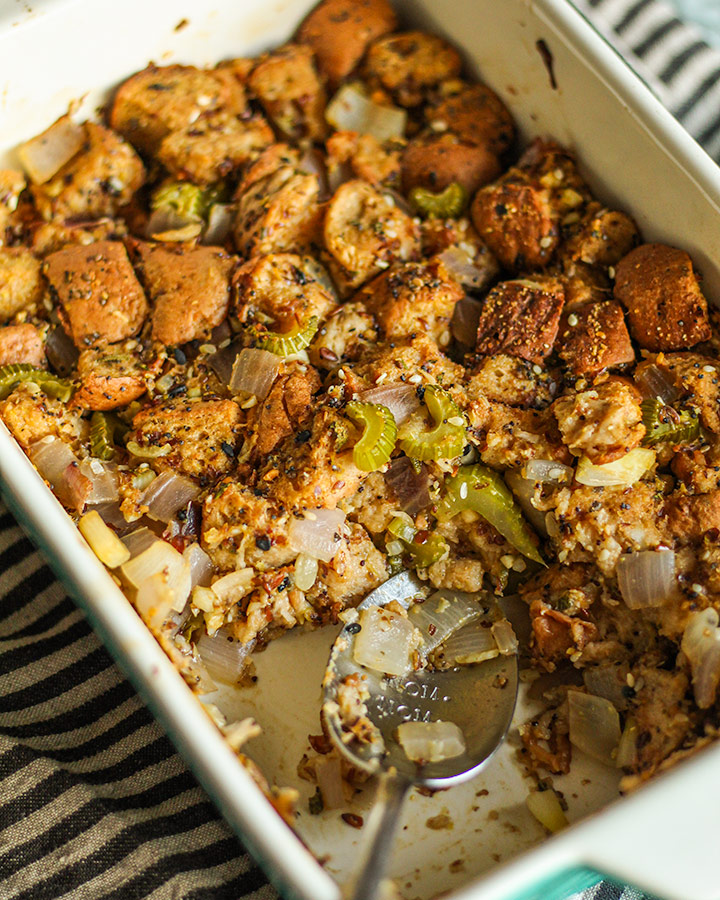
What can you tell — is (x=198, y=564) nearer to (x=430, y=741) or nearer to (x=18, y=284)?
(x=430, y=741)

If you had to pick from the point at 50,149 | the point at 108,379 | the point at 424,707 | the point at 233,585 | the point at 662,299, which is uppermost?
the point at 50,149

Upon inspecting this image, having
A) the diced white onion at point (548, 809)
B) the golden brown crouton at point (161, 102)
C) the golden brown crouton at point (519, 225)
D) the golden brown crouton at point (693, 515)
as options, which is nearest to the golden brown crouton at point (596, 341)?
the golden brown crouton at point (519, 225)

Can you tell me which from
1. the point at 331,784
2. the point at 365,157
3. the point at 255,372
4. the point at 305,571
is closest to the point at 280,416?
the point at 255,372

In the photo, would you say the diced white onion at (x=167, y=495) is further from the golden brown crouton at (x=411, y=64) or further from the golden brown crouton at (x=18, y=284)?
the golden brown crouton at (x=411, y=64)

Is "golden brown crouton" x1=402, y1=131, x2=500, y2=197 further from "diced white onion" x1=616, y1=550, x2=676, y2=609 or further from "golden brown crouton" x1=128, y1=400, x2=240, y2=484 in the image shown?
"diced white onion" x1=616, y1=550, x2=676, y2=609

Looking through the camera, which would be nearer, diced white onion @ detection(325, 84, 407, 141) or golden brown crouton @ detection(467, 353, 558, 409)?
golden brown crouton @ detection(467, 353, 558, 409)

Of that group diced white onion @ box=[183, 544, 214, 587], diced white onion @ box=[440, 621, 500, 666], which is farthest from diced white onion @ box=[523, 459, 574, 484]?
diced white onion @ box=[183, 544, 214, 587]
